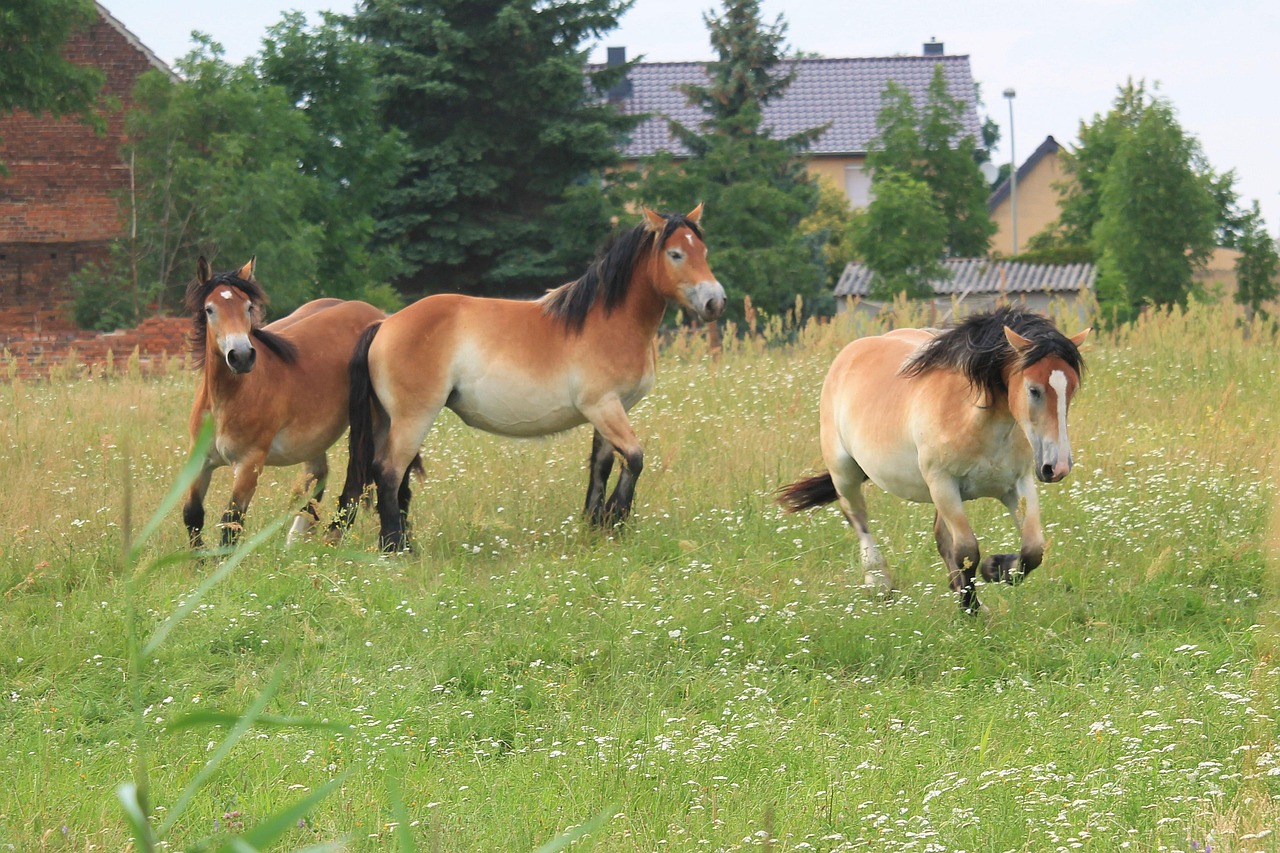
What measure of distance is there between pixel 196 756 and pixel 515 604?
2.08 m

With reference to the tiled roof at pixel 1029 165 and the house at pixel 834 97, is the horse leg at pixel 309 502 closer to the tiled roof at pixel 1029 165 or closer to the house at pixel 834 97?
the house at pixel 834 97

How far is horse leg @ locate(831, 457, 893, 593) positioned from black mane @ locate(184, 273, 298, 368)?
11.3 feet

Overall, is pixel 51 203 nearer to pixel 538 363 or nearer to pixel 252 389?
pixel 252 389

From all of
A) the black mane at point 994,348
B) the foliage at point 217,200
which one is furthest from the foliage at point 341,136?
the black mane at point 994,348

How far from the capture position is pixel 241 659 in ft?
20.5

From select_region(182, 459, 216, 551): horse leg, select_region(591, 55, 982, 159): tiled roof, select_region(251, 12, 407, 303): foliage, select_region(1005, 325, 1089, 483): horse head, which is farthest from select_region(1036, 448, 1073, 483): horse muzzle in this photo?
select_region(591, 55, 982, 159): tiled roof

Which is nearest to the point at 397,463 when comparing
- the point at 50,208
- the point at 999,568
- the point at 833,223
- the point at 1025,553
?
the point at 999,568

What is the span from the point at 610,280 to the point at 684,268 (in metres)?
0.55

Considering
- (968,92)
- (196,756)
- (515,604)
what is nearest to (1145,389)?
(515,604)

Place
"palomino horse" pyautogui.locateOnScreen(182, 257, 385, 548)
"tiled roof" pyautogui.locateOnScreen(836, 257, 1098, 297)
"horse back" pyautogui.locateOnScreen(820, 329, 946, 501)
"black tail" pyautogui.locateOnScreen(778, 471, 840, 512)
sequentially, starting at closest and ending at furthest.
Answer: "horse back" pyautogui.locateOnScreen(820, 329, 946, 501), "palomino horse" pyautogui.locateOnScreen(182, 257, 385, 548), "black tail" pyautogui.locateOnScreen(778, 471, 840, 512), "tiled roof" pyautogui.locateOnScreen(836, 257, 1098, 297)

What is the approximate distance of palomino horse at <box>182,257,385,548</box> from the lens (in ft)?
25.2

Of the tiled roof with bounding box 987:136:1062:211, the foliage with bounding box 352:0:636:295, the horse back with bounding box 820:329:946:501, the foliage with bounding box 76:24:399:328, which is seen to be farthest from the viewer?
the tiled roof with bounding box 987:136:1062:211

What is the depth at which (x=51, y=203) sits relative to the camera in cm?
2652

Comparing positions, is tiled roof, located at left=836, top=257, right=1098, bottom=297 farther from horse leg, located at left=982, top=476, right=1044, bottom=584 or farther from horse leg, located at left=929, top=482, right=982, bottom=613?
horse leg, located at left=982, top=476, right=1044, bottom=584
